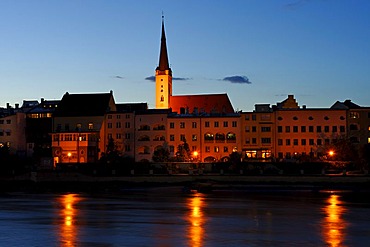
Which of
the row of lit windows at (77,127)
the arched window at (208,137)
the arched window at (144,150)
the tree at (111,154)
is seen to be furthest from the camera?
the row of lit windows at (77,127)

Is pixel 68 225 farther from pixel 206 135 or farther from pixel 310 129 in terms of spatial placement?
pixel 310 129

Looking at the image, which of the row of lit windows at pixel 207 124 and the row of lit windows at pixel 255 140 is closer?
the row of lit windows at pixel 255 140

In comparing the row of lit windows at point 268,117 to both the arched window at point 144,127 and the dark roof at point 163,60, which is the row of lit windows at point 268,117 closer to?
the arched window at point 144,127

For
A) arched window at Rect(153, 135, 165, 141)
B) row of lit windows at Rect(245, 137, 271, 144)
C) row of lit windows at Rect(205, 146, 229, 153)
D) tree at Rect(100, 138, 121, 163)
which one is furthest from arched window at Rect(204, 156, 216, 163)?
tree at Rect(100, 138, 121, 163)

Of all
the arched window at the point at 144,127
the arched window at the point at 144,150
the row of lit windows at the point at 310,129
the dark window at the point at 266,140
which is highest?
the arched window at the point at 144,127

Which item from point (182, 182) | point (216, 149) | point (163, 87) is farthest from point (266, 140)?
point (163, 87)

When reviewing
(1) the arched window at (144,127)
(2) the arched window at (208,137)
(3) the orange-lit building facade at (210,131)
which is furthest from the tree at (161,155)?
(2) the arched window at (208,137)

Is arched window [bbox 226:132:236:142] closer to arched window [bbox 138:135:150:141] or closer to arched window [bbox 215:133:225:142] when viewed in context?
arched window [bbox 215:133:225:142]

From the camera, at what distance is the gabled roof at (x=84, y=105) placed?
114369 millimetres

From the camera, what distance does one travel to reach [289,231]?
110 ft

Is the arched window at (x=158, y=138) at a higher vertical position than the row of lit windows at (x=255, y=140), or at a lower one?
higher

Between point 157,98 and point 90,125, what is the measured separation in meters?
49.7

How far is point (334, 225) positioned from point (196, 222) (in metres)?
8.16

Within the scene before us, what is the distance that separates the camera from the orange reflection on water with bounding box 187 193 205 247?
30219mm
